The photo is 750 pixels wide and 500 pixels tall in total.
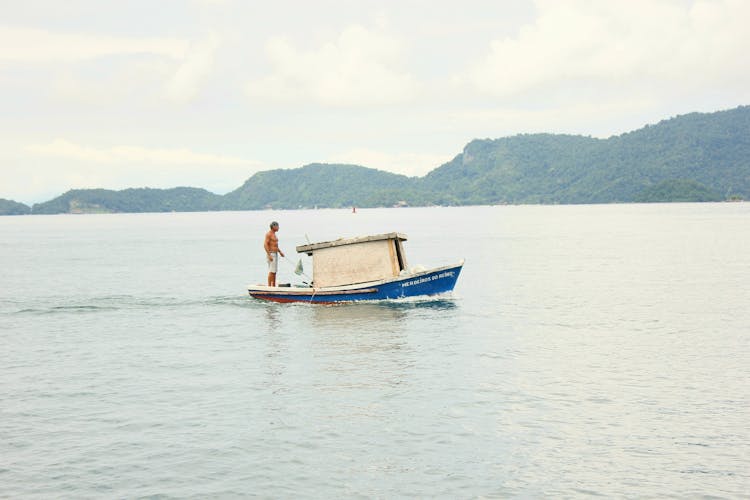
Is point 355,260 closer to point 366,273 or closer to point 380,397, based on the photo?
point 366,273

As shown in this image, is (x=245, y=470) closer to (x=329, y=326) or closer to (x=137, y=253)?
(x=329, y=326)

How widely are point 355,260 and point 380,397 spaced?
16.5 meters

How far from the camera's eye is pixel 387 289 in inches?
1374

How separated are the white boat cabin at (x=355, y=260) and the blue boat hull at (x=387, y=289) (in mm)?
619

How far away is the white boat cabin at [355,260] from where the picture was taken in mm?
35344

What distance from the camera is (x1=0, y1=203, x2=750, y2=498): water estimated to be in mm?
14219

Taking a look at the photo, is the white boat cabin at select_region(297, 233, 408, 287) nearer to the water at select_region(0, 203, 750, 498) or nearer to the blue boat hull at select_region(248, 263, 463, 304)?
the blue boat hull at select_region(248, 263, 463, 304)

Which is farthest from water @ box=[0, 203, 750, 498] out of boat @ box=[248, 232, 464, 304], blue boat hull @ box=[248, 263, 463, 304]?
boat @ box=[248, 232, 464, 304]

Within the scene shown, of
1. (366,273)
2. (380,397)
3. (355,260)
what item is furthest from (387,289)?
(380,397)

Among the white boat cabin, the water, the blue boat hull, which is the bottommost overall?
the water

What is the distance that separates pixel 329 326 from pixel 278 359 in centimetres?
611

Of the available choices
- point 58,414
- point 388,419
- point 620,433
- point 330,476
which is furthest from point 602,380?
point 58,414

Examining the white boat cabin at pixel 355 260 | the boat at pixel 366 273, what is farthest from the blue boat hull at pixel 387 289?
the white boat cabin at pixel 355 260

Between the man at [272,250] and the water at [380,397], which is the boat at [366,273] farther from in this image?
the man at [272,250]
